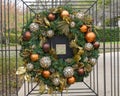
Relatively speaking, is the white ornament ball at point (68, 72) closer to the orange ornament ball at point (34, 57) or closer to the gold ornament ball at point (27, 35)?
the orange ornament ball at point (34, 57)

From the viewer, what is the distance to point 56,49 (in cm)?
552

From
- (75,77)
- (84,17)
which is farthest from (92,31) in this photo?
(75,77)

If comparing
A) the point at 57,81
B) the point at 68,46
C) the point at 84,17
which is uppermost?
the point at 84,17

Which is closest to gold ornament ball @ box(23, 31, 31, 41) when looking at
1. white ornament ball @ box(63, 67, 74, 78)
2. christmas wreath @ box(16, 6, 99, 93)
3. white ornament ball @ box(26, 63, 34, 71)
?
christmas wreath @ box(16, 6, 99, 93)

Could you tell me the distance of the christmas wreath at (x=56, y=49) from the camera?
17.4 ft

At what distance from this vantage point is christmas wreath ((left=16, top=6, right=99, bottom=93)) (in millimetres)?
5316

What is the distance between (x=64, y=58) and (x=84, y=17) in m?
0.61

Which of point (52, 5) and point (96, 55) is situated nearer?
point (96, 55)

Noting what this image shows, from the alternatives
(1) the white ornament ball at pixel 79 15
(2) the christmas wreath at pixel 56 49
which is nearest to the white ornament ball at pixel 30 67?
(2) the christmas wreath at pixel 56 49

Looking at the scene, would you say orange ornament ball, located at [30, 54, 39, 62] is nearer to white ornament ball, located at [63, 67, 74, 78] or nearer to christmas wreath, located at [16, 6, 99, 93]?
christmas wreath, located at [16, 6, 99, 93]

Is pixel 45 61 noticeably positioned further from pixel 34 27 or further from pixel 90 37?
pixel 90 37

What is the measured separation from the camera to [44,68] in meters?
5.30

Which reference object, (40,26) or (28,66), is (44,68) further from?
(40,26)

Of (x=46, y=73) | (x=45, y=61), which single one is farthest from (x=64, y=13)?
(x=46, y=73)
